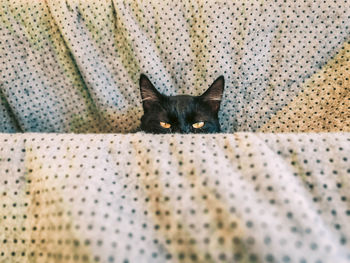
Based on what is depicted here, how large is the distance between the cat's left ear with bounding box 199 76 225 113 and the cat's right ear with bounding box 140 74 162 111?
18 centimetres

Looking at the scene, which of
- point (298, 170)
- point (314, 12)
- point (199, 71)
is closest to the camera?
point (298, 170)

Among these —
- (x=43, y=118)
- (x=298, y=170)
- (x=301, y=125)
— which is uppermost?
(x=43, y=118)

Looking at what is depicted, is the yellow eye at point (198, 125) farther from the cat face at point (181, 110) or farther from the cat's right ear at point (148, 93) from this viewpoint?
the cat's right ear at point (148, 93)

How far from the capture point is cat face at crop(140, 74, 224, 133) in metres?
0.97

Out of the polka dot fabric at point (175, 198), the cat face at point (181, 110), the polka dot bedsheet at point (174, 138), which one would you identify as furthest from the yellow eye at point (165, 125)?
the polka dot fabric at point (175, 198)

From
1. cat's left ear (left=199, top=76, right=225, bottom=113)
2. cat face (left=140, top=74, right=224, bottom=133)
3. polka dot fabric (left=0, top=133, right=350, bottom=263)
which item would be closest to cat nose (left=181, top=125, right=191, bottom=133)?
cat face (left=140, top=74, right=224, bottom=133)

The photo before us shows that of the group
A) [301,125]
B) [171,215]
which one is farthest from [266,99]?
[171,215]

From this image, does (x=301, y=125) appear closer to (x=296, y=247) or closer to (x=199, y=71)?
(x=199, y=71)

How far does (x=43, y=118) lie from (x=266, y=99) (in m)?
0.94

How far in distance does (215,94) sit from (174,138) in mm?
443

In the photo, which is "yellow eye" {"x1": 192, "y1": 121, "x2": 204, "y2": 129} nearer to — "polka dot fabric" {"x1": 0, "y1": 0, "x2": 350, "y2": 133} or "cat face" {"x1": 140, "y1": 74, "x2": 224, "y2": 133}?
"cat face" {"x1": 140, "y1": 74, "x2": 224, "y2": 133}

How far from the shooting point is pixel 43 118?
1062 mm

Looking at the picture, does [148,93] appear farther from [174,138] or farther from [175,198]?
[175,198]

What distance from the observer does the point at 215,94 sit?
0.99 m
